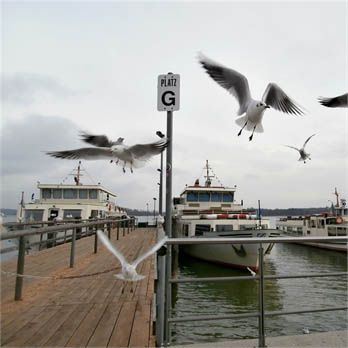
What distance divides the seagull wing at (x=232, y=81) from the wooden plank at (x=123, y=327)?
2.92m

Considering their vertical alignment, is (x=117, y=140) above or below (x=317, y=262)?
above

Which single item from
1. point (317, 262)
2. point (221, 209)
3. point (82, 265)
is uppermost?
point (221, 209)

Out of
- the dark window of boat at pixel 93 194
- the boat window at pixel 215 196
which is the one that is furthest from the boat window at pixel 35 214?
the boat window at pixel 215 196

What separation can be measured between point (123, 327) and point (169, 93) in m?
2.35

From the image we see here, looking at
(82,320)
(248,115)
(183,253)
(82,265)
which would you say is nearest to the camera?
(82,320)

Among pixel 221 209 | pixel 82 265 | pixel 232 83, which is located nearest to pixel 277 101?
pixel 232 83

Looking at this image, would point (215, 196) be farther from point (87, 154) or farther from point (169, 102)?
point (169, 102)

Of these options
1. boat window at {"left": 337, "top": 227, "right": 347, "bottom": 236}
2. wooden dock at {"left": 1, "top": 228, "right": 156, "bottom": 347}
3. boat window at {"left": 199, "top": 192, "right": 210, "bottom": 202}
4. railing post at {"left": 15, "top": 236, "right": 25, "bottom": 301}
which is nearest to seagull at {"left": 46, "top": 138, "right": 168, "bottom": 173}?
railing post at {"left": 15, "top": 236, "right": 25, "bottom": 301}

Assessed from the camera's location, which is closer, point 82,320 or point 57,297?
point 82,320

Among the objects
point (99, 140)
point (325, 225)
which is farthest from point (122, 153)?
point (325, 225)

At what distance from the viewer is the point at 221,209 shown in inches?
742

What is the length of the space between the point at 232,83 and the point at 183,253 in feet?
49.8

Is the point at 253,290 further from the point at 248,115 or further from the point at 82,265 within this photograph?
the point at 248,115

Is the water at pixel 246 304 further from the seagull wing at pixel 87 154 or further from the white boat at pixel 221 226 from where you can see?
the seagull wing at pixel 87 154
